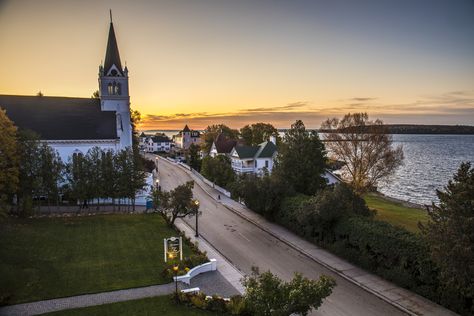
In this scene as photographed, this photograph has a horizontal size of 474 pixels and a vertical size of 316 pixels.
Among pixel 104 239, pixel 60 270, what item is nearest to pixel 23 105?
pixel 104 239

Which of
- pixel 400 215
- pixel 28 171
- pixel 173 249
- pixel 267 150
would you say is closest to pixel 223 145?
pixel 267 150

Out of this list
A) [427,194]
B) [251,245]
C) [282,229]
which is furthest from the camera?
[427,194]

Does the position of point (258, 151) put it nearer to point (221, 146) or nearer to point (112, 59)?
point (221, 146)

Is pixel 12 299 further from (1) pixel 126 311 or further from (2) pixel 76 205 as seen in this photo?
(2) pixel 76 205

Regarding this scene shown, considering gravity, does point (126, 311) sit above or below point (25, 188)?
below

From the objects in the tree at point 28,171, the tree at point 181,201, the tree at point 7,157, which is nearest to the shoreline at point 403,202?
the tree at point 181,201

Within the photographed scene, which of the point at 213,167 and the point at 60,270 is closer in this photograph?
the point at 60,270

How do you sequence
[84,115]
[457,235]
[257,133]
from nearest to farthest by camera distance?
1. [457,235]
2. [84,115]
3. [257,133]

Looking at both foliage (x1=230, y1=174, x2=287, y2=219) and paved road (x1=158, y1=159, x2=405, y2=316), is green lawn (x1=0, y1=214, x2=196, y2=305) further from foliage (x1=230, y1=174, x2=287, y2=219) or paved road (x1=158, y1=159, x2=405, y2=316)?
foliage (x1=230, y1=174, x2=287, y2=219)

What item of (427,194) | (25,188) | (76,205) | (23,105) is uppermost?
(23,105)
